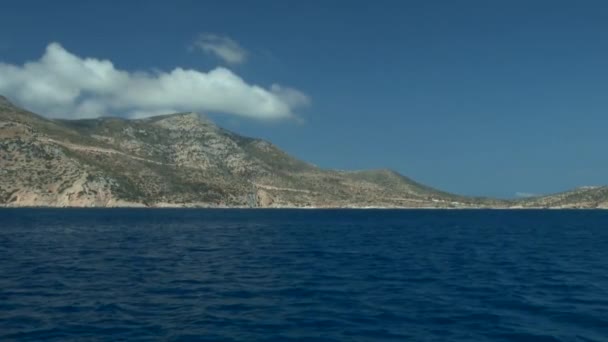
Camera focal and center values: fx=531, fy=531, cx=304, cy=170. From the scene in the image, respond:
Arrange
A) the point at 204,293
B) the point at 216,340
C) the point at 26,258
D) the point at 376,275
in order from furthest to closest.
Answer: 1. the point at 26,258
2. the point at 376,275
3. the point at 204,293
4. the point at 216,340

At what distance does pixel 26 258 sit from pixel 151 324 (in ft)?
130

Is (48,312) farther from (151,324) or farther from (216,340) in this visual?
(216,340)

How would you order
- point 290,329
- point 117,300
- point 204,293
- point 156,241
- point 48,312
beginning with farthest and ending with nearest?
point 156,241, point 204,293, point 117,300, point 48,312, point 290,329

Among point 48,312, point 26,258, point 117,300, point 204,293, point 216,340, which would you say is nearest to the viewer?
point 216,340

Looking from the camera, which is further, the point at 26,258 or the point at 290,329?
the point at 26,258

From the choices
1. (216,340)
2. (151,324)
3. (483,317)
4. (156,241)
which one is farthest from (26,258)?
(483,317)

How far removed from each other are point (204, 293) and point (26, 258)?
32715 mm

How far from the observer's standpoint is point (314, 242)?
3656 inches

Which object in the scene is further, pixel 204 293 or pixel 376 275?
pixel 376 275

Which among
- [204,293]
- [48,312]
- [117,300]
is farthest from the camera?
[204,293]

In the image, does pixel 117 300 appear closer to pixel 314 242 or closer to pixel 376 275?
pixel 376 275

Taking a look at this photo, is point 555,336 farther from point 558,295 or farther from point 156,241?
point 156,241

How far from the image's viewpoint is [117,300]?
36.4 metres

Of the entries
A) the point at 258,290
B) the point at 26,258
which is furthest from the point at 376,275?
the point at 26,258
